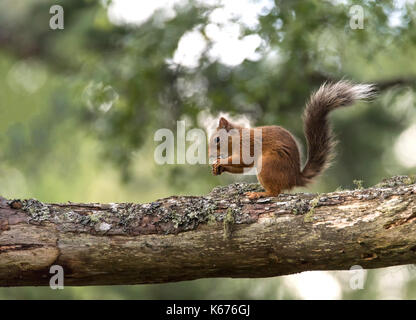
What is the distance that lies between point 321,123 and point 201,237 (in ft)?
4.83

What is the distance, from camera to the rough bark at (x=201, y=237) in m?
2.24

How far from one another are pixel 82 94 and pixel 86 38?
1244 millimetres

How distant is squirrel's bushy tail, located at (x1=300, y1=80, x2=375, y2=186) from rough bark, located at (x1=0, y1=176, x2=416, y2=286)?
0.91 metres

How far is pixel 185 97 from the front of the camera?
→ 17.7ft

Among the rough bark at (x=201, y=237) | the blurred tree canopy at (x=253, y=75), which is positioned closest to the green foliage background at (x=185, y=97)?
the blurred tree canopy at (x=253, y=75)

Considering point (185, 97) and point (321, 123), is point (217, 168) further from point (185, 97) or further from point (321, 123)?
point (185, 97)

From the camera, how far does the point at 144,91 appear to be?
5262 millimetres

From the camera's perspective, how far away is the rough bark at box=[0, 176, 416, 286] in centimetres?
224

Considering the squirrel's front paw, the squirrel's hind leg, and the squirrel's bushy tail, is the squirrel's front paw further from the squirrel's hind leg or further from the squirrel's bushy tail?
the squirrel's bushy tail

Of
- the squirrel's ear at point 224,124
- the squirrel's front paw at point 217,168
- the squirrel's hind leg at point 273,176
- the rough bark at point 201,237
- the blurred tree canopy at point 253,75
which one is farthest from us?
the blurred tree canopy at point 253,75

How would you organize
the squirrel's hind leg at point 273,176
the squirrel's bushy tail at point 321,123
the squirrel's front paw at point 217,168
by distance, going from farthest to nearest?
the squirrel's front paw at point 217,168
the squirrel's bushy tail at point 321,123
the squirrel's hind leg at point 273,176

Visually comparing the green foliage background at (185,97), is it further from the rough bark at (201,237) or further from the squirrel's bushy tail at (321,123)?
the rough bark at (201,237)

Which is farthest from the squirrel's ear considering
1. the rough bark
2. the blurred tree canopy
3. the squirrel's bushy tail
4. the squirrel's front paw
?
the rough bark

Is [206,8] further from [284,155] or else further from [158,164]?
[284,155]
